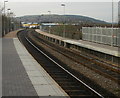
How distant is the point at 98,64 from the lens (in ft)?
61.7

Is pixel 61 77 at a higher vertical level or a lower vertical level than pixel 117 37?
lower

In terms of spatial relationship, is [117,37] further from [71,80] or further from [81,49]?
[71,80]

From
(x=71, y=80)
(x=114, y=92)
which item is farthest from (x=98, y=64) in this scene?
(x=114, y=92)

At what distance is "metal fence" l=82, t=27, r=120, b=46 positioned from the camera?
28275mm

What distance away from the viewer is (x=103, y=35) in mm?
31906

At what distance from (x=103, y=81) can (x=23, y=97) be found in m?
5.52

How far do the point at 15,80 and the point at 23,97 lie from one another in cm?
311

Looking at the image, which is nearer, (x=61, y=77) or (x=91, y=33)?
(x=61, y=77)

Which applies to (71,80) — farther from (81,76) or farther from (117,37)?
(117,37)

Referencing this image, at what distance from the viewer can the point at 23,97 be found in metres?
8.84

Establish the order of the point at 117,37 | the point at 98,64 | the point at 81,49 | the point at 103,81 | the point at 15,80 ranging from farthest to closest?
the point at 81,49 < the point at 117,37 < the point at 98,64 < the point at 103,81 < the point at 15,80

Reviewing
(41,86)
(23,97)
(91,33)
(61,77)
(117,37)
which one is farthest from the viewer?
(91,33)

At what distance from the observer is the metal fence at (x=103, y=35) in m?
28.3

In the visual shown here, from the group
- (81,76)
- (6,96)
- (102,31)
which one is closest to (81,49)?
(102,31)
